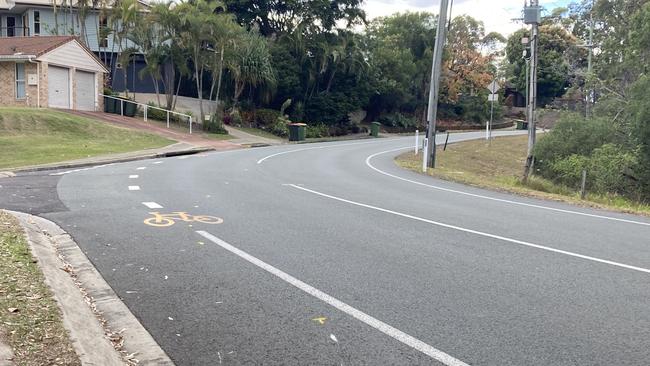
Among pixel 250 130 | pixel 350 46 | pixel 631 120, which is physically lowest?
pixel 250 130

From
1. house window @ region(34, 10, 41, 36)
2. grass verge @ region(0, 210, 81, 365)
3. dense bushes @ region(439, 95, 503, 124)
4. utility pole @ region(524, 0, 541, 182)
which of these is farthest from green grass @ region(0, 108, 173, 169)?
dense bushes @ region(439, 95, 503, 124)

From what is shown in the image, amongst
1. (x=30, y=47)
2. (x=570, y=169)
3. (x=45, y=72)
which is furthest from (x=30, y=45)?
(x=570, y=169)

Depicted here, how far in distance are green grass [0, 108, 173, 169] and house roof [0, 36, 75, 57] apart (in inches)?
158

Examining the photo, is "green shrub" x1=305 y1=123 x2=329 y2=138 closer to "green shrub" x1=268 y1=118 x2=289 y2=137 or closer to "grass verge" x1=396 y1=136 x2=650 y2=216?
"green shrub" x1=268 y1=118 x2=289 y2=137

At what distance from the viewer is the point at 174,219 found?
10.0 m

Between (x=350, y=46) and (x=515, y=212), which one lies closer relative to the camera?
(x=515, y=212)

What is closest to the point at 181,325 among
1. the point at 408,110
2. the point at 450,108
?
the point at 408,110

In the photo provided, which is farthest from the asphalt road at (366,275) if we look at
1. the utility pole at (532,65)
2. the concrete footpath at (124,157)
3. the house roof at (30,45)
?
the house roof at (30,45)

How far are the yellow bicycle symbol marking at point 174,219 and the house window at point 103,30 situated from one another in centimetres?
3180

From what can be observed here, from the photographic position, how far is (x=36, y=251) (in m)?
7.06

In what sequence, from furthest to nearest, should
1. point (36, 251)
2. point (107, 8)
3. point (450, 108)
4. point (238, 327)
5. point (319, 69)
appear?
point (450, 108), point (319, 69), point (107, 8), point (36, 251), point (238, 327)

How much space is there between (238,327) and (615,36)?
125ft

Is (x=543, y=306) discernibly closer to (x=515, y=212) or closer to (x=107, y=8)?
(x=515, y=212)

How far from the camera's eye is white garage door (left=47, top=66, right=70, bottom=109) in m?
33.5
